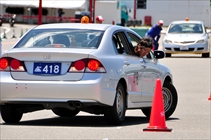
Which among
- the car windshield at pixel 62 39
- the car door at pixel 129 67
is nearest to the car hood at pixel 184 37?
the car door at pixel 129 67

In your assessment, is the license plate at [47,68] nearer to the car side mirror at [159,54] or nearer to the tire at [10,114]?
the tire at [10,114]

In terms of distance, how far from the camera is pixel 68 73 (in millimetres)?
10281

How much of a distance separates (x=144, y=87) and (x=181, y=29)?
20654 millimetres

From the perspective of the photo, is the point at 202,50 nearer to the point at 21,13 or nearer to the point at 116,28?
the point at 116,28

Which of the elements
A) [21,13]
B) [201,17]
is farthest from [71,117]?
[201,17]

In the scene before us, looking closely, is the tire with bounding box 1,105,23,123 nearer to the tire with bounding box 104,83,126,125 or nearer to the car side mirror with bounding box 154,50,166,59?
the tire with bounding box 104,83,126,125

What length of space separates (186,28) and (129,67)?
21374mm

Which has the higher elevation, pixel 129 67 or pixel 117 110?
pixel 129 67

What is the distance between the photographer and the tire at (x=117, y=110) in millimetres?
10586

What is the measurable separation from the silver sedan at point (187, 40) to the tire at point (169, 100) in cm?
1873

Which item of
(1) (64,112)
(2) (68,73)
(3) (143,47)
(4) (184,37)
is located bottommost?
(1) (64,112)

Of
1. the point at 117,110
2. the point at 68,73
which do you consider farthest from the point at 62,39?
the point at 117,110

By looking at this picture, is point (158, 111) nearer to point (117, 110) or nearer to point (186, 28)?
point (117, 110)

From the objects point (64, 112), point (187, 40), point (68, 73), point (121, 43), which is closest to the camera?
point (68, 73)
